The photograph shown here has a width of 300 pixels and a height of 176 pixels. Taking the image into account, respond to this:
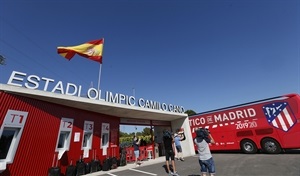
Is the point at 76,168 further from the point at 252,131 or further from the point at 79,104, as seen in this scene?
the point at 252,131

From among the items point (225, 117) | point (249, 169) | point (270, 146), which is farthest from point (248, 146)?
point (249, 169)

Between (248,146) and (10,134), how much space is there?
1392cm

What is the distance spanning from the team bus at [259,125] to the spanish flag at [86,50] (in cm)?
1024

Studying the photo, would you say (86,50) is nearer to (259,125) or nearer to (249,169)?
(249,169)

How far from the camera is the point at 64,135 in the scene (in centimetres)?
948

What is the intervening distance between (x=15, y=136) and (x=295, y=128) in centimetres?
1445

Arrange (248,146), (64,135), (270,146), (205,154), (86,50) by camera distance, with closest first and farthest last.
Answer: (205,154) < (64,135) < (270,146) < (86,50) < (248,146)

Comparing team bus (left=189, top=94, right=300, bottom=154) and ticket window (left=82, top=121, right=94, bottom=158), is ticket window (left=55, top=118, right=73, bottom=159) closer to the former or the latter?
ticket window (left=82, top=121, right=94, bottom=158)

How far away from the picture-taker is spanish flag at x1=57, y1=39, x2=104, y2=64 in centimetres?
1083

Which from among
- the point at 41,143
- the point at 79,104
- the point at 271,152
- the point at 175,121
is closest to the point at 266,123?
the point at 271,152

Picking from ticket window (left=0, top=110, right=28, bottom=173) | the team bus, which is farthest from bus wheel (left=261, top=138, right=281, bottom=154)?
ticket window (left=0, top=110, right=28, bottom=173)

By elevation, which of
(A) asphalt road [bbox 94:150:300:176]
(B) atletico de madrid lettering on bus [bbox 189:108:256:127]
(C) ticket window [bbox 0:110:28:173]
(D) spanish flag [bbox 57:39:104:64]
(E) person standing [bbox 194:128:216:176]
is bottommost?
(A) asphalt road [bbox 94:150:300:176]

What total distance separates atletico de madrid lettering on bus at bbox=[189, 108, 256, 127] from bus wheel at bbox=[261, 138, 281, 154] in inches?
71.1

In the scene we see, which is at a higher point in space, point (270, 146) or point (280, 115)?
point (280, 115)
